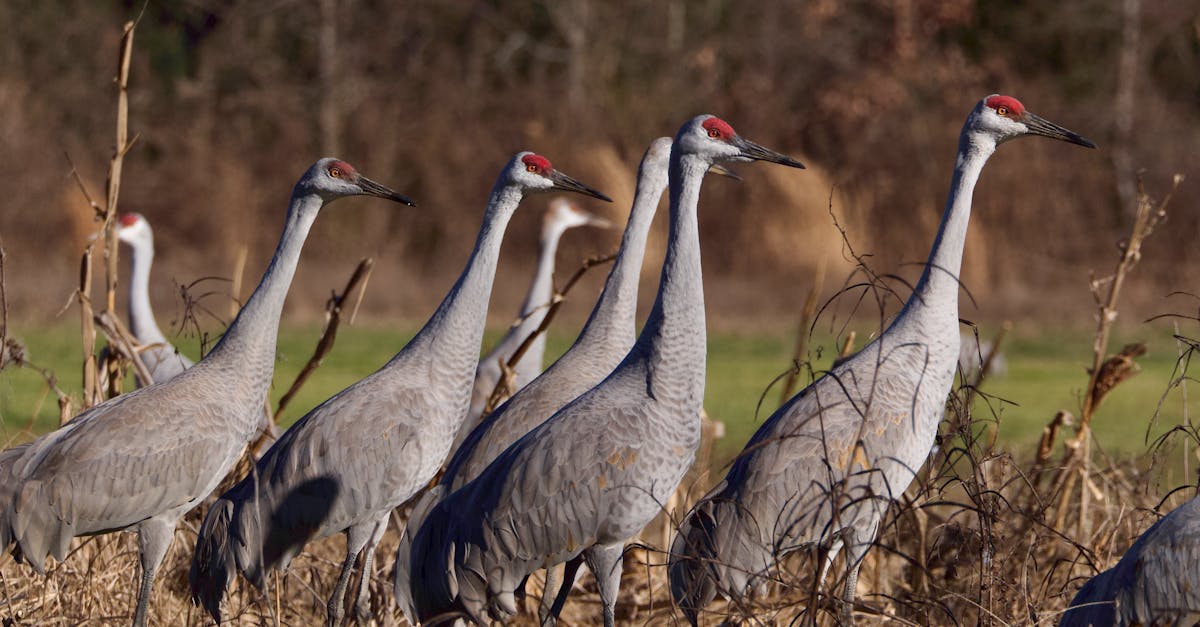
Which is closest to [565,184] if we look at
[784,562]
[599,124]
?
[784,562]

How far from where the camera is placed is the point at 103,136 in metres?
19.4

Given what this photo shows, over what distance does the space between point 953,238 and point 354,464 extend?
1.74 m

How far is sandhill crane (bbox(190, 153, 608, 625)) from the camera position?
14.5ft

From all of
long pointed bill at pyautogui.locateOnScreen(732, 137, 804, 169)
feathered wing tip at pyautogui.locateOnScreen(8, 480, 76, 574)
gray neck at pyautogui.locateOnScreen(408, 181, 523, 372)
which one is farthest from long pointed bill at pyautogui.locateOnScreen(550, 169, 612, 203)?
feathered wing tip at pyautogui.locateOnScreen(8, 480, 76, 574)

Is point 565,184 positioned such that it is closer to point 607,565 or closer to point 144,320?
point 607,565

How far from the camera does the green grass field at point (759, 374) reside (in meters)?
10.3

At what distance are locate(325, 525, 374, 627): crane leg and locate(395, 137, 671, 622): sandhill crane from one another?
18cm

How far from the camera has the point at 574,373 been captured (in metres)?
4.80

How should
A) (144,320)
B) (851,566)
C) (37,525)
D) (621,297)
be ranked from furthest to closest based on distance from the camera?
(144,320) → (621,297) → (37,525) → (851,566)

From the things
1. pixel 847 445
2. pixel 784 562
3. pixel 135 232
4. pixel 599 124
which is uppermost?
pixel 599 124

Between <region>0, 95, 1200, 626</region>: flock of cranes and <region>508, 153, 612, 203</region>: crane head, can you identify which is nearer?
<region>0, 95, 1200, 626</region>: flock of cranes

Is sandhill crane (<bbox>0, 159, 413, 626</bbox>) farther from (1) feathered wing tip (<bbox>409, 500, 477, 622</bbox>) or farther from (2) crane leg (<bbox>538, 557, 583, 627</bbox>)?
(2) crane leg (<bbox>538, 557, 583, 627</bbox>)

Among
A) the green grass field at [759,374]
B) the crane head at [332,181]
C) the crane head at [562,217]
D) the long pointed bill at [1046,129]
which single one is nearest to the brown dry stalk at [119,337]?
A: the crane head at [332,181]

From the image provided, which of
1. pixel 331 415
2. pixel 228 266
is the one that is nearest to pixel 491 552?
pixel 331 415
